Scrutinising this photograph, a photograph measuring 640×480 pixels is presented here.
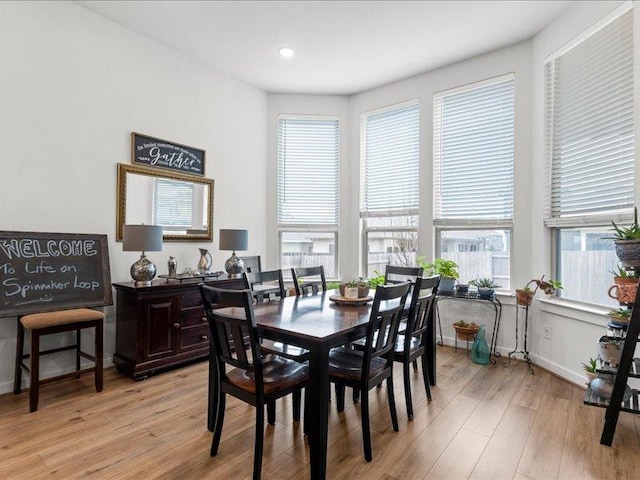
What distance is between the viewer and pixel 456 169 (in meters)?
4.24

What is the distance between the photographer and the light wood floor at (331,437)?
1.93 m

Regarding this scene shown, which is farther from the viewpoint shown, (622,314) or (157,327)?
(157,327)

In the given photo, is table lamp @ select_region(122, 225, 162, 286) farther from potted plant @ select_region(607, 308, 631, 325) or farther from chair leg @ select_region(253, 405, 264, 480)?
potted plant @ select_region(607, 308, 631, 325)

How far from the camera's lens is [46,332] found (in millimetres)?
2627

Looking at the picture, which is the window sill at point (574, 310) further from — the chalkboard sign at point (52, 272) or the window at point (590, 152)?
the chalkboard sign at point (52, 272)

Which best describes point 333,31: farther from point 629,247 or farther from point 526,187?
point 629,247

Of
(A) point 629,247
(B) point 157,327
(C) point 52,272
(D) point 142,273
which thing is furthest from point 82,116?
(A) point 629,247

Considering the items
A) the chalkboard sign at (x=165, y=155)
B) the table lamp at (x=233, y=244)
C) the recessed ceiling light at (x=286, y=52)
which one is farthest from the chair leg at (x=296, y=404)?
the recessed ceiling light at (x=286, y=52)

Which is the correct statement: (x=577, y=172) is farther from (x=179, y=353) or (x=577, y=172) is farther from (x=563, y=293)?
(x=179, y=353)

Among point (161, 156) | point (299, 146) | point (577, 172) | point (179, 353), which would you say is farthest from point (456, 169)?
point (179, 353)

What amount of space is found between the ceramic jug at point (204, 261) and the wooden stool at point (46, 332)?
1177 mm

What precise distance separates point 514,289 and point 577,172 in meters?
1.31

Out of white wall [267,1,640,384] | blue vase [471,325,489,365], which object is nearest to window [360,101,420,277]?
white wall [267,1,640,384]

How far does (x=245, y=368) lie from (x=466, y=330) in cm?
275
